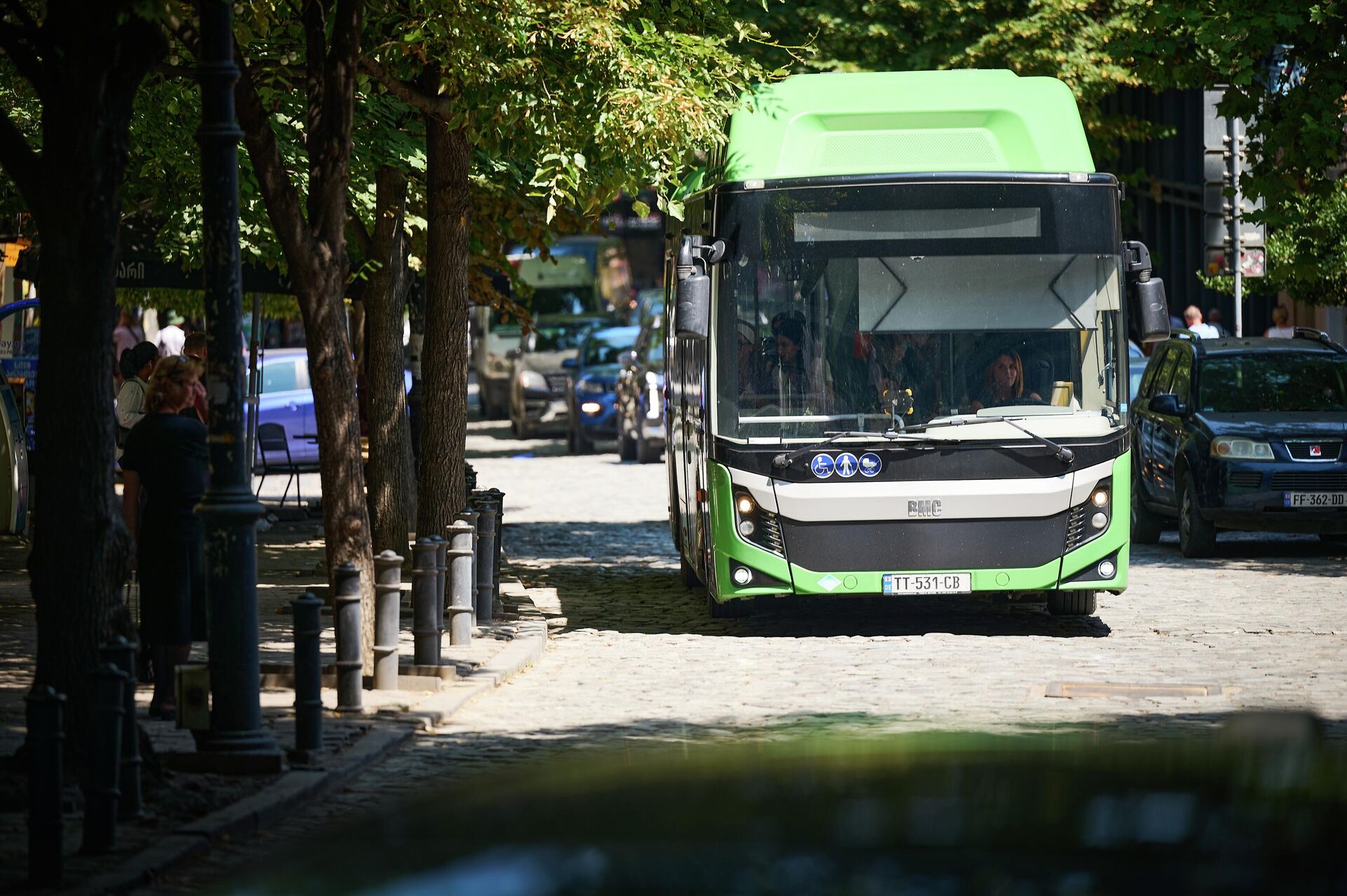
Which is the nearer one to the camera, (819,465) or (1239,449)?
(819,465)

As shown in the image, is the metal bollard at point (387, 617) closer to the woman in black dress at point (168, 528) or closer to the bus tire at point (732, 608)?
the woman in black dress at point (168, 528)

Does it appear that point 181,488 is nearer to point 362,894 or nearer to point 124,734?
point 124,734

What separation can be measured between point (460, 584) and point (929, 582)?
284 cm

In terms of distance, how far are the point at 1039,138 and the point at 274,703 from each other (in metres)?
6.11

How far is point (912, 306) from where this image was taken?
13609mm

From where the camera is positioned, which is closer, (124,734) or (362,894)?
(362,894)

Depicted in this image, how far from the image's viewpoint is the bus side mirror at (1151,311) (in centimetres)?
1344

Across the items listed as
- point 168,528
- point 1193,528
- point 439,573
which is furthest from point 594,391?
point 168,528

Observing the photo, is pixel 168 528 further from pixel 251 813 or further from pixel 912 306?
pixel 912 306

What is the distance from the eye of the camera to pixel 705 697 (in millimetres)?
11281

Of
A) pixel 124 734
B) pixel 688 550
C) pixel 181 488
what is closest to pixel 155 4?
pixel 124 734

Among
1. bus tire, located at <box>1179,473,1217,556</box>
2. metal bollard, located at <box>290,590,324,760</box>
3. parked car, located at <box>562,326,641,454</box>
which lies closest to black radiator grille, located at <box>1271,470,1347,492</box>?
bus tire, located at <box>1179,473,1217,556</box>

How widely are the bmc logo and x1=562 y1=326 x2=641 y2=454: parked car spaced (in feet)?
74.0

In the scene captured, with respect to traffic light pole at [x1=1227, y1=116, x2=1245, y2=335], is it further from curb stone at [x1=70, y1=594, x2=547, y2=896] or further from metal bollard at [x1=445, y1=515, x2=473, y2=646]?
curb stone at [x1=70, y1=594, x2=547, y2=896]
